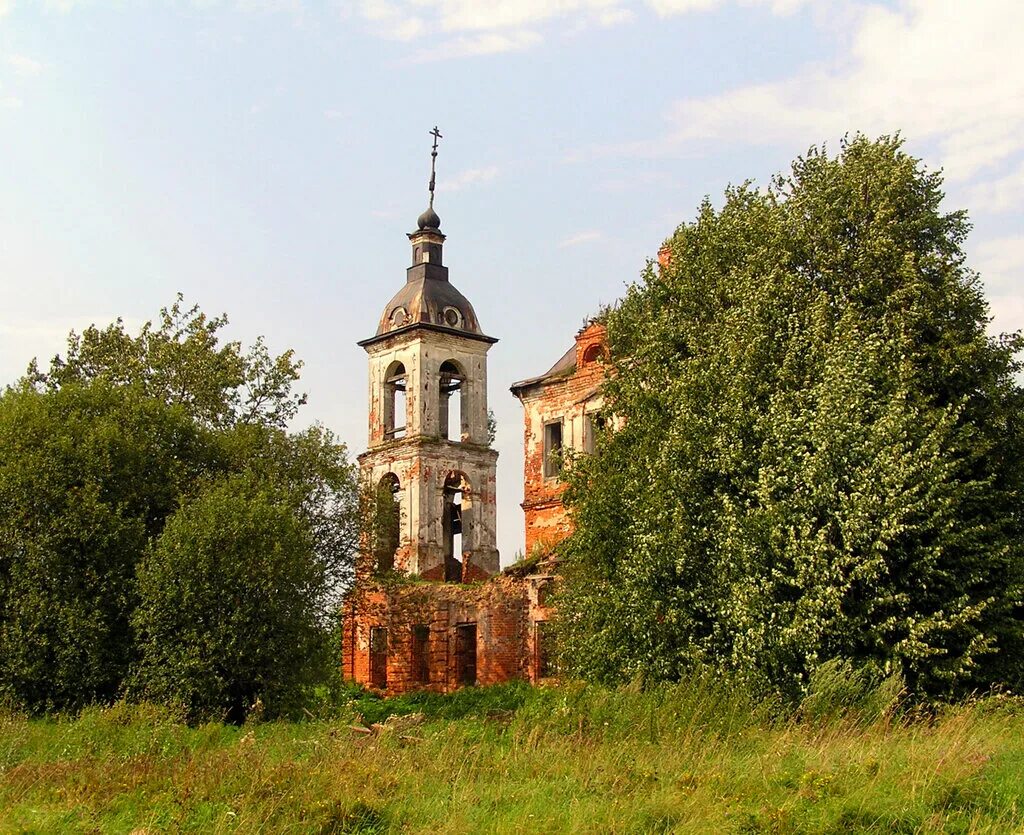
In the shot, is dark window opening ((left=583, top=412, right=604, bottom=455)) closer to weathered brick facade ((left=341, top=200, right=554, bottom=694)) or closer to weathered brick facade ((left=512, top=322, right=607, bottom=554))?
weathered brick facade ((left=512, top=322, right=607, bottom=554))

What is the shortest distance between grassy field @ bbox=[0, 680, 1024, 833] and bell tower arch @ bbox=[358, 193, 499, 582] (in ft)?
81.5

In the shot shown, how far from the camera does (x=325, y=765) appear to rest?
13484mm

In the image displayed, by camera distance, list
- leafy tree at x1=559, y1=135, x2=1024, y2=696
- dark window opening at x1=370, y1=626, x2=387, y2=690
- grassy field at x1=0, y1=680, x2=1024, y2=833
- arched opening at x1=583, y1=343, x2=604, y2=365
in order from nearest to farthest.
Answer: grassy field at x1=0, y1=680, x2=1024, y2=833
leafy tree at x1=559, y1=135, x2=1024, y2=696
arched opening at x1=583, y1=343, x2=604, y2=365
dark window opening at x1=370, y1=626, x2=387, y2=690

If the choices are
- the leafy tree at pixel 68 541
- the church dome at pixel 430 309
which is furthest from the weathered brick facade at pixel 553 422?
the leafy tree at pixel 68 541

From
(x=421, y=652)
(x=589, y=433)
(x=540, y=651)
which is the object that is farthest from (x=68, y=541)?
(x=421, y=652)

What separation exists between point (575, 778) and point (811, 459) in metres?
Answer: 8.05

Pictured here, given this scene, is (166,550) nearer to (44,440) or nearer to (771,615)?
(44,440)

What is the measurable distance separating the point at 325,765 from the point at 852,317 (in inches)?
455

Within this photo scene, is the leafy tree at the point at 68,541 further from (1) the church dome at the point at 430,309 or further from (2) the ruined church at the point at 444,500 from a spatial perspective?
(1) the church dome at the point at 430,309

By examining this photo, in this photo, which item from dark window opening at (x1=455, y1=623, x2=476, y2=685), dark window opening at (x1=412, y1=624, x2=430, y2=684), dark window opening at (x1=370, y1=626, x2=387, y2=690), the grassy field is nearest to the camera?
the grassy field

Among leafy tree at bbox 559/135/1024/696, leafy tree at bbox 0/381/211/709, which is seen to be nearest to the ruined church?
leafy tree at bbox 559/135/1024/696

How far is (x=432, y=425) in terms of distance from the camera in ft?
139

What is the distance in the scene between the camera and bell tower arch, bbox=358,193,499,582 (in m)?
41.7

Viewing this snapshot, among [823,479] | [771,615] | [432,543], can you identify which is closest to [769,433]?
[823,479]
